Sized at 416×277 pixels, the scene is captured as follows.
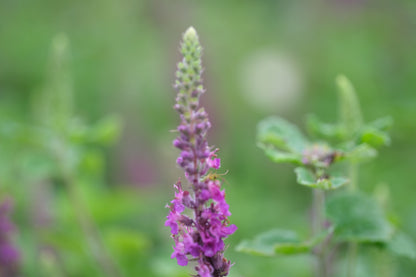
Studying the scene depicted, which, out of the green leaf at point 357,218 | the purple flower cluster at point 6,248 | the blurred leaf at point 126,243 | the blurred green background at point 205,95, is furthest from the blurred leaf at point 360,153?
the purple flower cluster at point 6,248

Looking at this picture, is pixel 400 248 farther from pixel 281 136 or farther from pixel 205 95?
pixel 205 95

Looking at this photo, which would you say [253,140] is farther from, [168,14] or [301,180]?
[301,180]

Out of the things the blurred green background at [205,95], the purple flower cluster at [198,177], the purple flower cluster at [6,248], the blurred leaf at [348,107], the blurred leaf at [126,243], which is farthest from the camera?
the blurred green background at [205,95]

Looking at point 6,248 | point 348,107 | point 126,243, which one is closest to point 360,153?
point 348,107

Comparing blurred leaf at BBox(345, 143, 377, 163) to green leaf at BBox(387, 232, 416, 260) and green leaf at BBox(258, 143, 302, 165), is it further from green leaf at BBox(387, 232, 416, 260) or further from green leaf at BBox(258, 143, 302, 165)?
green leaf at BBox(387, 232, 416, 260)

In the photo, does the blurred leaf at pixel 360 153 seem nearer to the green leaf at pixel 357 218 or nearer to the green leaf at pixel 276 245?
the green leaf at pixel 357 218

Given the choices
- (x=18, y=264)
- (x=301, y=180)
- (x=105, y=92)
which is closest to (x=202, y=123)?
(x=301, y=180)

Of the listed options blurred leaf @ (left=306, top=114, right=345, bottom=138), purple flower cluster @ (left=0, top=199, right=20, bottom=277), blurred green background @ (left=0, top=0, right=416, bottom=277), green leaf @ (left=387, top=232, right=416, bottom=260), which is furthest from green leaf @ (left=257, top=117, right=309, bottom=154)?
purple flower cluster @ (left=0, top=199, right=20, bottom=277)
